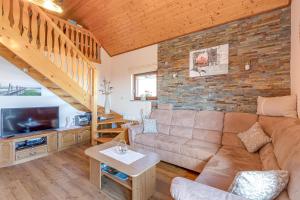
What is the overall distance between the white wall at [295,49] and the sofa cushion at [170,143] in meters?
1.78

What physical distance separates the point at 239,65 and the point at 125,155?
248cm

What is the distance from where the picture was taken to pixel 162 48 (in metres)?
3.80

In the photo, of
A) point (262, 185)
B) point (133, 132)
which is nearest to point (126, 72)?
point (133, 132)

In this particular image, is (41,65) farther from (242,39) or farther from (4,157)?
(242,39)

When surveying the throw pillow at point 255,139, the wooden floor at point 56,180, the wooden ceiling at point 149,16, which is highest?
the wooden ceiling at point 149,16

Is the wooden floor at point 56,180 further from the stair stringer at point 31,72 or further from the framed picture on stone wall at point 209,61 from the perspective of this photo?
the framed picture on stone wall at point 209,61

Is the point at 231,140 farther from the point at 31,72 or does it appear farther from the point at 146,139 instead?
the point at 31,72

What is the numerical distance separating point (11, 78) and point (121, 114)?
2721 millimetres

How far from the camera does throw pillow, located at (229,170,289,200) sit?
3.21 ft

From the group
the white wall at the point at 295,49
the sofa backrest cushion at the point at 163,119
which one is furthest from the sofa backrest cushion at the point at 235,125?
the sofa backrest cushion at the point at 163,119

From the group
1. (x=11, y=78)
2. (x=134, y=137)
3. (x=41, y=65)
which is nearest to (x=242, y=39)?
(x=134, y=137)

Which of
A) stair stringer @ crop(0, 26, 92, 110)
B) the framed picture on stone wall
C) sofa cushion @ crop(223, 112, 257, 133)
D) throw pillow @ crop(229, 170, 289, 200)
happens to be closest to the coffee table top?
throw pillow @ crop(229, 170, 289, 200)

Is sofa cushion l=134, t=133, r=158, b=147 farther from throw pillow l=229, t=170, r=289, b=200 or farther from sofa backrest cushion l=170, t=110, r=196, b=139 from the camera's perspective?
throw pillow l=229, t=170, r=289, b=200

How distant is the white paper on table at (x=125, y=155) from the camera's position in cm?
186
